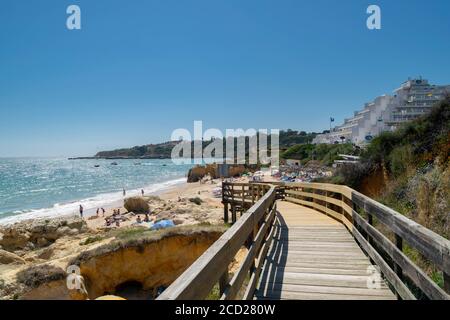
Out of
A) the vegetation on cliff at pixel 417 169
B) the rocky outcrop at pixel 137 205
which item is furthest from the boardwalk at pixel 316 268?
the rocky outcrop at pixel 137 205

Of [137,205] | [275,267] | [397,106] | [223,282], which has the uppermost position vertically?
[397,106]

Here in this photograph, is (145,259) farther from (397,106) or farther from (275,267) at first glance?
(397,106)

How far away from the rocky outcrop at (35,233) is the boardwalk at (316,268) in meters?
15.6

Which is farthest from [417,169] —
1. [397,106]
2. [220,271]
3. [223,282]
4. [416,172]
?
[397,106]

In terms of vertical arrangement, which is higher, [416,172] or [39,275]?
[416,172]

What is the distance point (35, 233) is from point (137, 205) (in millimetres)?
13035

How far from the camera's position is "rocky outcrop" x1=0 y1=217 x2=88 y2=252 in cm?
1689

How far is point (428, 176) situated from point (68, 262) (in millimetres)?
11062

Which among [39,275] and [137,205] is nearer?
[39,275]

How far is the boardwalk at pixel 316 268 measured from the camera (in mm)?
3314

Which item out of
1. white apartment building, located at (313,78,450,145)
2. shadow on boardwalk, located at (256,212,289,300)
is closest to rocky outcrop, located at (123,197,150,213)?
shadow on boardwalk, located at (256,212,289,300)

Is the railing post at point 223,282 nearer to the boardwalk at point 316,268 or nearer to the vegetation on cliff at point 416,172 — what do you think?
the boardwalk at point 316,268

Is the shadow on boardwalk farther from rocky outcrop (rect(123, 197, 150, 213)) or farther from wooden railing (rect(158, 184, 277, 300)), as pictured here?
rocky outcrop (rect(123, 197, 150, 213))

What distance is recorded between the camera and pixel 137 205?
99.8ft
